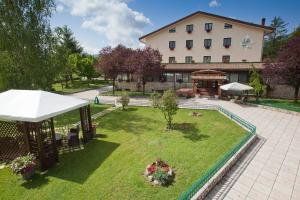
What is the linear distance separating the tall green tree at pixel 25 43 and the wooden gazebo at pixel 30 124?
6.50 metres

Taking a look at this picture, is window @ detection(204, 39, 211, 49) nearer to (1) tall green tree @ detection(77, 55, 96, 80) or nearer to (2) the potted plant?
(1) tall green tree @ detection(77, 55, 96, 80)

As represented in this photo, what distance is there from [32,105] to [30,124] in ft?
3.01

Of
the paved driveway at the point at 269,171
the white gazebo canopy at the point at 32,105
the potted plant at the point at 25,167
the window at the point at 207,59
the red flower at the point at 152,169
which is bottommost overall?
the paved driveway at the point at 269,171

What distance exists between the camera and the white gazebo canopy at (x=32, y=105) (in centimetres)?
860

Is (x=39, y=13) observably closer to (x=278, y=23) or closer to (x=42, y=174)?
(x=42, y=174)

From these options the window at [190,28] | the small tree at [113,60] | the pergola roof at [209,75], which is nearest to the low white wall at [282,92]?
the pergola roof at [209,75]

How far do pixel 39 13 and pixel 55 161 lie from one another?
46.5 feet

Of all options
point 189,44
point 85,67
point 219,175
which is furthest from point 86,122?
point 85,67

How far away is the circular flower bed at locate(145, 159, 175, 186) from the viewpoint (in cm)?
768

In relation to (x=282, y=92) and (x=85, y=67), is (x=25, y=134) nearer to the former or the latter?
(x=282, y=92)

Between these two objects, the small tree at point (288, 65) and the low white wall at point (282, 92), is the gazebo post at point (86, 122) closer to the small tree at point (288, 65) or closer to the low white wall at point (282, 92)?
the small tree at point (288, 65)

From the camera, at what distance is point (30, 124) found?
349 inches

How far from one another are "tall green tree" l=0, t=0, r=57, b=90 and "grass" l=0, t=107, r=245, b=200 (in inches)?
304

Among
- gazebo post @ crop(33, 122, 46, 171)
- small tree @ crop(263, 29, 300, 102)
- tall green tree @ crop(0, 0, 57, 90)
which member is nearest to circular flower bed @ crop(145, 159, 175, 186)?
gazebo post @ crop(33, 122, 46, 171)
